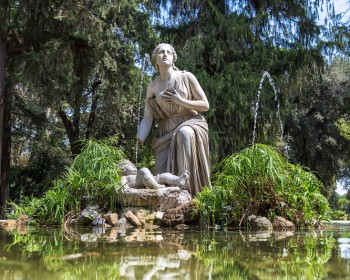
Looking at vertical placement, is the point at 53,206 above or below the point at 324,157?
below

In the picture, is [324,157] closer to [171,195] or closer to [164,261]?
[171,195]

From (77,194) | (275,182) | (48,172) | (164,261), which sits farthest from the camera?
Result: (48,172)

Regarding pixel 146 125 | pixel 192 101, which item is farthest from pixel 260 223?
pixel 146 125

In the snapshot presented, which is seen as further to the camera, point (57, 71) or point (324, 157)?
point (324, 157)

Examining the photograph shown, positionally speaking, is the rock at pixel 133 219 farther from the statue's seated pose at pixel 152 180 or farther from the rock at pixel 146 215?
the statue's seated pose at pixel 152 180

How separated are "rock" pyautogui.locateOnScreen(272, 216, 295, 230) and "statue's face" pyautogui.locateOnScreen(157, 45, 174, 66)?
115 inches

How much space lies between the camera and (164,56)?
7348 mm

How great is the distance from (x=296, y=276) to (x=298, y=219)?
12.5 feet

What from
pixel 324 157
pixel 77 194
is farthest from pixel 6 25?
pixel 324 157

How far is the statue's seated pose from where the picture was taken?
6355 millimetres

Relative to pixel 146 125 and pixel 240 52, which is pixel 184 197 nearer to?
pixel 146 125

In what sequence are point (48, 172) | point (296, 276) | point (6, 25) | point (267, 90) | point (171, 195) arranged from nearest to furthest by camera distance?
point (296, 276)
point (171, 195)
point (6, 25)
point (267, 90)
point (48, 172)

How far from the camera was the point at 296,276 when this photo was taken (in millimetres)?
2297

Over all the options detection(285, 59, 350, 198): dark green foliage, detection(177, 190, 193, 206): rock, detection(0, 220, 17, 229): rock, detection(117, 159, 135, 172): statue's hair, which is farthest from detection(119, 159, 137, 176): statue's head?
detection(285, 59, 350, 198): dark green foliage
